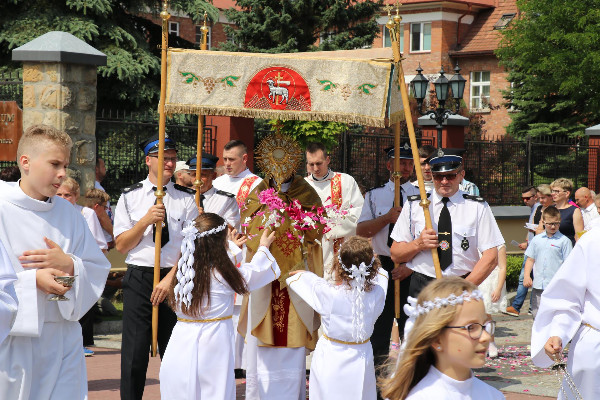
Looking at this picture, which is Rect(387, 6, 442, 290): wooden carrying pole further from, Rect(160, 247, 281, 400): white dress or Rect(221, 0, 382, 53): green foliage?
Rect(221, 0, 382, 53): green foliage

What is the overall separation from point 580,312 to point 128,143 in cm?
946

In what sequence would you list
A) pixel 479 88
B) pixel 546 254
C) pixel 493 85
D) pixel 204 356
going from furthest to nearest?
pixel 479 88 < pixel 493 85 < pixel 546 254 < pixel 204 356

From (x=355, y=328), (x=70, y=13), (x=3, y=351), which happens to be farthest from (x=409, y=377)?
(x=70, y=13)

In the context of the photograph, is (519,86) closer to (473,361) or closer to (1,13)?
(1,13)

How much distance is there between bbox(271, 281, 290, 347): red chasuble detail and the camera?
25.5 feet

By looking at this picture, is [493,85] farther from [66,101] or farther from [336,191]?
[336,191]

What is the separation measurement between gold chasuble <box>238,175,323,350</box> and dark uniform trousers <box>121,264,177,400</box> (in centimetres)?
76

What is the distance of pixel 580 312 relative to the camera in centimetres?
532

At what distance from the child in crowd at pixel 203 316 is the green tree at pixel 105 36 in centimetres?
1466

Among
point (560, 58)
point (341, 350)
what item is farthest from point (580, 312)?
point (560, 58)

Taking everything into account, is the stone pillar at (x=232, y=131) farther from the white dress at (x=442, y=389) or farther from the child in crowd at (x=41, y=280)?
the white dress at (x=442, y=389)

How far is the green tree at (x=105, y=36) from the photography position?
835 inches

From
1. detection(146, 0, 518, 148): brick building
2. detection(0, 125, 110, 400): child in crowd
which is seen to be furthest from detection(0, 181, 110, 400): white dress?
detection(146, 0, 518, 148): brick building

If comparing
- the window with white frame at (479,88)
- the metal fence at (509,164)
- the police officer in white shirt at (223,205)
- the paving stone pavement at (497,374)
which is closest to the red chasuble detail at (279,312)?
the police officer in white shirt at (223,205)
